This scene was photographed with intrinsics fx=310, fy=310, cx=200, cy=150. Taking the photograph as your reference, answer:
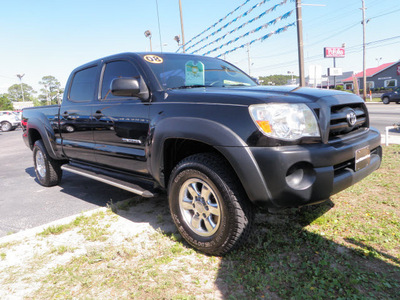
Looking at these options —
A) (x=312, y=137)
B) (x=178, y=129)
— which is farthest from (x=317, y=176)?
(x=178, y=129)

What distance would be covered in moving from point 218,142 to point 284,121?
20.0 inches

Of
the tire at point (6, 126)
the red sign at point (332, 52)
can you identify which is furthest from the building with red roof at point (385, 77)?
the tire at point (6, 126)

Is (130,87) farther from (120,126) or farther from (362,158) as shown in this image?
(362,158)

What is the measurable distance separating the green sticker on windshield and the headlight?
1188 millimetres

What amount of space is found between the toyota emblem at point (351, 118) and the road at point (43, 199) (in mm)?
2981

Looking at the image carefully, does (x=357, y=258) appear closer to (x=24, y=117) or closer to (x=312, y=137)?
(x=312, y=137)

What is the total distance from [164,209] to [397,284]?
2488mm

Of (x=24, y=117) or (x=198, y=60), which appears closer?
(x=198, y=60)

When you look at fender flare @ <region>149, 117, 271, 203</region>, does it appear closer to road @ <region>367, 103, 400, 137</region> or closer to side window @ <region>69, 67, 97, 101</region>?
side window @ <region>69, 67, 97, 101</region>

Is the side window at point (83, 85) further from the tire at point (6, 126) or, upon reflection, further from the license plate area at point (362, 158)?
the tire at point (6, 126)

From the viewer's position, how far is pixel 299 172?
2283 millimetres

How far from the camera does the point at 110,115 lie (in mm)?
3473

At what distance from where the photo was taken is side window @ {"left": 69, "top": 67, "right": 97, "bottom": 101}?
13.5 ft

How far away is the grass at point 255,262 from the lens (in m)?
2.13
